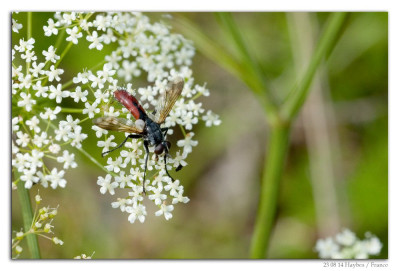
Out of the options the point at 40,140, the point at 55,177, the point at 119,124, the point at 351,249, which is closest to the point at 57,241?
the point at 55,177

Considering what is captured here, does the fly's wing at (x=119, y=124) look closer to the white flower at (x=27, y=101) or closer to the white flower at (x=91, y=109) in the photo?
the white flower at (x=91, y=109)

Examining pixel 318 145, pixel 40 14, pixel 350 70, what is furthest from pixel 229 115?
pixel 40 14

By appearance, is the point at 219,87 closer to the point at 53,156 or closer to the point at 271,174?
the point at 271,174

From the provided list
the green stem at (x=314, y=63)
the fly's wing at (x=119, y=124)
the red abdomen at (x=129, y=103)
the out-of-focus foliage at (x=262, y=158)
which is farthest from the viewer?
the out-of-focus foliage at (x=262, y=158)

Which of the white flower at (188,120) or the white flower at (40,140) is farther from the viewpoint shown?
the white flower at (188,120)

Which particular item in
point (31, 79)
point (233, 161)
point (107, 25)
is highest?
point (107, 25)

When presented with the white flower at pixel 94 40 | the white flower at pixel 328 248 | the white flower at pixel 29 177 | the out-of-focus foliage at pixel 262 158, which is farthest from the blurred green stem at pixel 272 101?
the white flower at pixel 29 177
